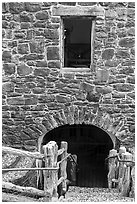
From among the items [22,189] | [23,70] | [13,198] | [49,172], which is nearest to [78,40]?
[23,70]

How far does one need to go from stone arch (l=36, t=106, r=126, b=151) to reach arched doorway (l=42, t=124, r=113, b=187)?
1965 mm

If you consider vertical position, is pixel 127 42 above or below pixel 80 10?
below

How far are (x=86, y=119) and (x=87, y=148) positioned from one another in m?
3.42

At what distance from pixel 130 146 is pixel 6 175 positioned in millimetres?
2817

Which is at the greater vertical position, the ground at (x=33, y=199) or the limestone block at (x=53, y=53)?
the limestone block at (x=53, y=53)

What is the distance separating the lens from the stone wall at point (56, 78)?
20.6 feet

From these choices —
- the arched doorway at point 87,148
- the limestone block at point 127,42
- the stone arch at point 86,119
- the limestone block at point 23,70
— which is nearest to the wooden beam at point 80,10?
the limestone block at point 127,42

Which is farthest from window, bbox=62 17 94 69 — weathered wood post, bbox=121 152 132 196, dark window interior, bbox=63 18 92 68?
weathered wood post, bbox=121 152 132 196

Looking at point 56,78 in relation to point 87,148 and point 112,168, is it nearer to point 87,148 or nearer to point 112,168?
point 112,168

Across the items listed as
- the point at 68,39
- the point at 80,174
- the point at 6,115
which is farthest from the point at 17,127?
the point at 68,39

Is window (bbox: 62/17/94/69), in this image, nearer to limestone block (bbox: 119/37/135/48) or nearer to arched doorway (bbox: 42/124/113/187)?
arched doorway (bbox: 42/124/113/187)

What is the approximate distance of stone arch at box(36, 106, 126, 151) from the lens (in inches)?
258

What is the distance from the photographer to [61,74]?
645 cm

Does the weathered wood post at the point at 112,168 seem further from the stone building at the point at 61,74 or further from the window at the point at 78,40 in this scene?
the window at the point at 78,40
